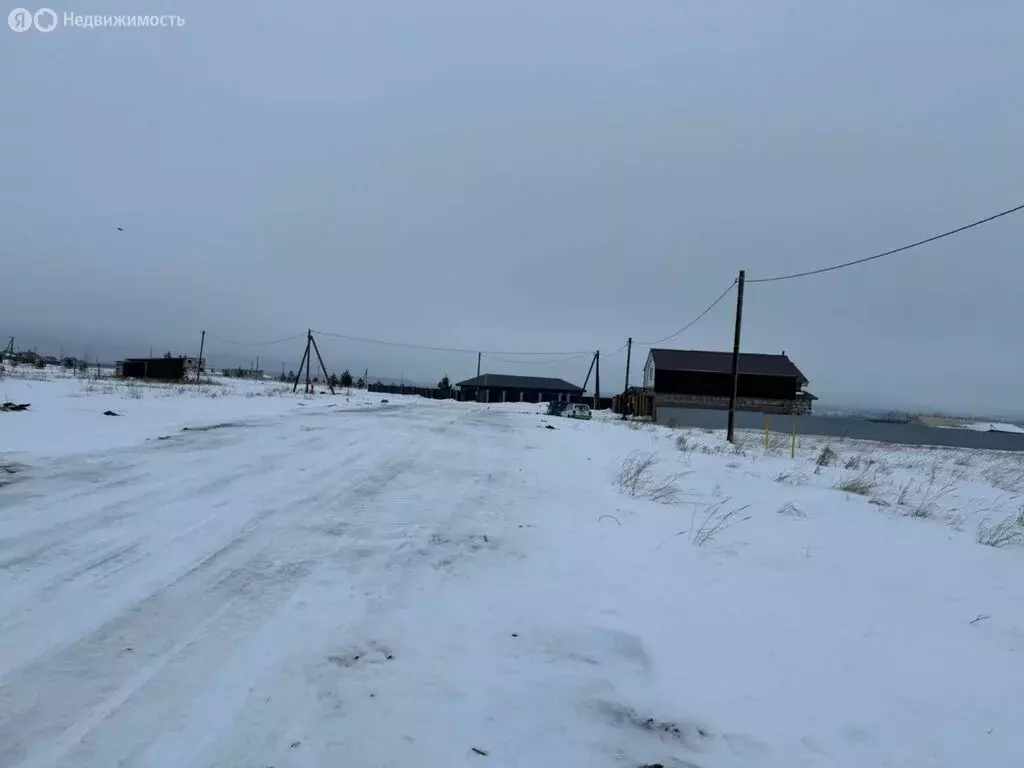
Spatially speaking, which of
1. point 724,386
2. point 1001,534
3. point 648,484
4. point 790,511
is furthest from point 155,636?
point 724,386

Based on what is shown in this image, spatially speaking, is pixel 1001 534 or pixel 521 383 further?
pixel 521 383

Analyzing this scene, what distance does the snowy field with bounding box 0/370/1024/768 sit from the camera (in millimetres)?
2238

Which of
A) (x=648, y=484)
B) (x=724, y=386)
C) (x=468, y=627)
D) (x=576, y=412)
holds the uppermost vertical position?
(x=724, y=386)

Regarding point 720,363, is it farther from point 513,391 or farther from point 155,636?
point 155,636

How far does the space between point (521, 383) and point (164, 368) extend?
127 ft

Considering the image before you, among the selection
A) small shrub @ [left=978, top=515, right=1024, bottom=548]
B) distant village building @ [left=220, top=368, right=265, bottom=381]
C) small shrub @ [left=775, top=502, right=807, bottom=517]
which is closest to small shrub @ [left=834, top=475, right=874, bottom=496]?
small shrub @ [left=978, top=515, right=1024, bottom=548]

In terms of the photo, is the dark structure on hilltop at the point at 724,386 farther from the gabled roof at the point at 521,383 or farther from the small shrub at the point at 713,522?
the small shrub at the point at 713,522

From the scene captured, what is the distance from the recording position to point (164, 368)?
138 feet

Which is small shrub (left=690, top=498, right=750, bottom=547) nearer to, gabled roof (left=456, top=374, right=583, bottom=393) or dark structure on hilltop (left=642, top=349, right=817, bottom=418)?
dark structure on hilltop (left=642, top=349, right=817, bottom=418)

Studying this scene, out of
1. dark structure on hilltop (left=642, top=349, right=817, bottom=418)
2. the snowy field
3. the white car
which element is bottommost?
the snowy field

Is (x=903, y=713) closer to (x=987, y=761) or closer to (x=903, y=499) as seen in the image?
(x=987, y=761)

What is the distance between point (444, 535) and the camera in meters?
4.75

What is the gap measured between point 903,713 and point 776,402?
44482 millimetres

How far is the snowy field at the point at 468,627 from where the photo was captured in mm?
2238
